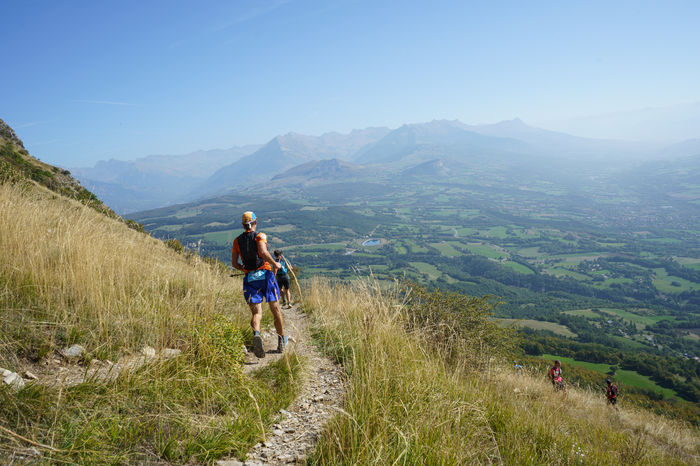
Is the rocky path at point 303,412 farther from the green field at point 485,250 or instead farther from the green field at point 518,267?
the green field at point 485,250

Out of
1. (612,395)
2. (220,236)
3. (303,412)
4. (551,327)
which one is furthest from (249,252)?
(220,236)

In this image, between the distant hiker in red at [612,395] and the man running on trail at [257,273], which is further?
the distant hiker in red at [612,395]

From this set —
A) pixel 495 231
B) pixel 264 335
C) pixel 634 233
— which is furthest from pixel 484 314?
pixel 634 233

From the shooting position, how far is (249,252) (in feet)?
16.2

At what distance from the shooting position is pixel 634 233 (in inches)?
7101

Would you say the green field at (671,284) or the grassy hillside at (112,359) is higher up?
the grassy hillside at (112,359)

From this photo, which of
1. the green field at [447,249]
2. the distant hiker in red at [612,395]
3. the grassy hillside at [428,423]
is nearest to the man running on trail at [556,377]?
the distant hiker in red at [612,395]

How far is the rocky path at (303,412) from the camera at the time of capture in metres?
2.52

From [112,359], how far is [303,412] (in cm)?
208

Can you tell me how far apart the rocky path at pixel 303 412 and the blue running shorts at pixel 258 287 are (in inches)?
34.6

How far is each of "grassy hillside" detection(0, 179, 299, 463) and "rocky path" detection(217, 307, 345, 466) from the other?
0.45ft

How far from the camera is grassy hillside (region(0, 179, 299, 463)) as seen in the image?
2.02 m

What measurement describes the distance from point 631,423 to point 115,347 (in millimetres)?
14215

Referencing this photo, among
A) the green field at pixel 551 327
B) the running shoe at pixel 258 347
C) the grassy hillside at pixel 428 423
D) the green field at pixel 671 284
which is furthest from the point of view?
the green field at pixel 671 284
